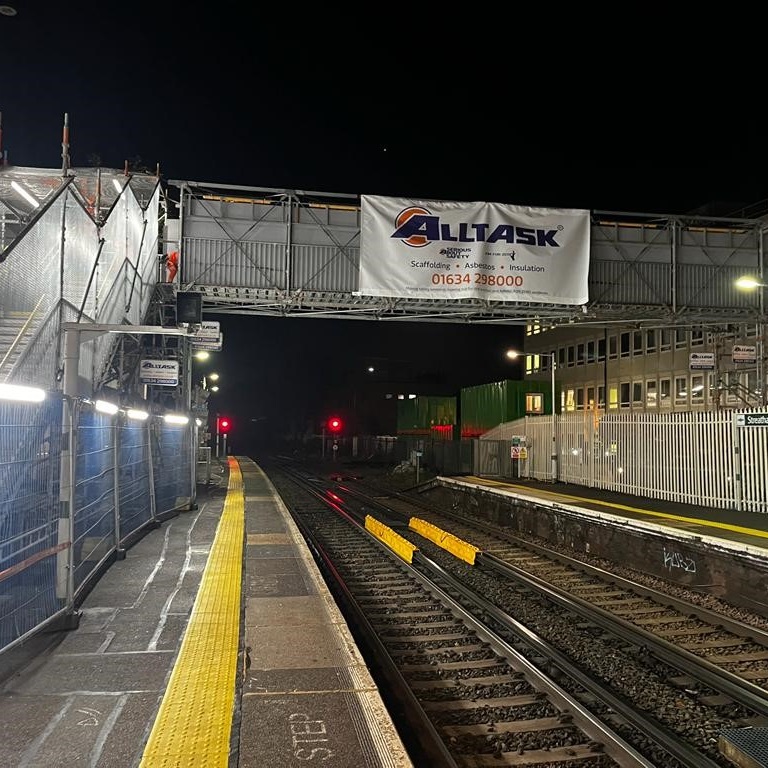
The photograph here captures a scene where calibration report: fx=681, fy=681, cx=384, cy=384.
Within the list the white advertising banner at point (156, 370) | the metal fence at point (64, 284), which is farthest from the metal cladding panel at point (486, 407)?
the metal fence at point (64, 284)

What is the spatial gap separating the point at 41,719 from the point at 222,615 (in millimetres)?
2615

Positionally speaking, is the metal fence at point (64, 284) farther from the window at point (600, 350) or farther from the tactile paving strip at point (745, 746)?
the window at point (600, 350)

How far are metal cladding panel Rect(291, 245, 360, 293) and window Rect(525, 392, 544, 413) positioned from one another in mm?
16406

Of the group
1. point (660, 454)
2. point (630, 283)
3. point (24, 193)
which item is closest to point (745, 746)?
point (660, 454)

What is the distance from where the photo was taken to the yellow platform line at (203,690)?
13.4 feet

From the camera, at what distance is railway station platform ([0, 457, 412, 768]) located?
4.16 m

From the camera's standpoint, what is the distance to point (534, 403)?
33.9 meters

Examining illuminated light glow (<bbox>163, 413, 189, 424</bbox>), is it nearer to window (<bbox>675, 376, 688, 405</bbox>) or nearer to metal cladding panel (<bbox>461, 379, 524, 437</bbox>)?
metal cladding panel (<bbox>461, 379, 524, 437</bbox>)

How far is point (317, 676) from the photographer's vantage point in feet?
17.6

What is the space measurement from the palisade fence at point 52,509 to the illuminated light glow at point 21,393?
14 centimetres

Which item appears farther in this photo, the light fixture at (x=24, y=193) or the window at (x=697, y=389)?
the window at (x=697, y=389)

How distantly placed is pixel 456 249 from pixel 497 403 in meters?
17.3

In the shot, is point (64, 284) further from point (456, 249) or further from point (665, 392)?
point (665, 392)

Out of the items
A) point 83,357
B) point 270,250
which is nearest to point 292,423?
point 270,250
